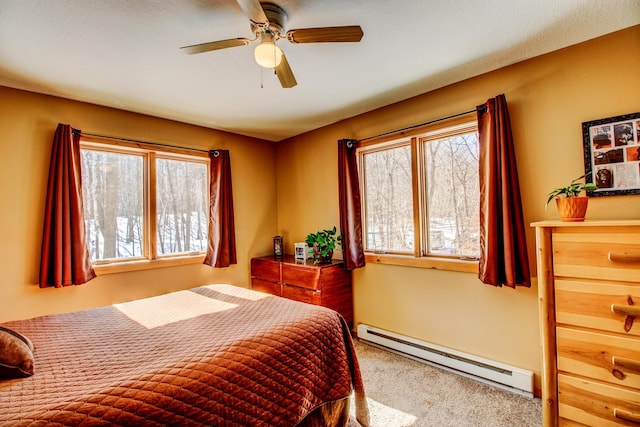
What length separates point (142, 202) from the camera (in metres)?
3.22

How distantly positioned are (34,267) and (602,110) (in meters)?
4.45

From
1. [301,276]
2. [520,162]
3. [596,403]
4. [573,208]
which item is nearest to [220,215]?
[301,276]

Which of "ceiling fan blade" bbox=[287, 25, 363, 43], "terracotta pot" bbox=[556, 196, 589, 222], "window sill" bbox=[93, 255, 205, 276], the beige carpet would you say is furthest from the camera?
"window sill" bbox=[93, 255, 205, 276]

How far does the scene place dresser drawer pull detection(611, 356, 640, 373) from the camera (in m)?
1.43

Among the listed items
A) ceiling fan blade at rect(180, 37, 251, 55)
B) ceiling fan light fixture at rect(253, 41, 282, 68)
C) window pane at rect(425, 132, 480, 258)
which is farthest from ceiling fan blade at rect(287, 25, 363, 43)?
window pane at rect(425, 132, 480, 258)

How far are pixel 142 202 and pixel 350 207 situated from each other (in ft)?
7.31

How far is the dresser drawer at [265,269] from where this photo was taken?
3578 millimetres

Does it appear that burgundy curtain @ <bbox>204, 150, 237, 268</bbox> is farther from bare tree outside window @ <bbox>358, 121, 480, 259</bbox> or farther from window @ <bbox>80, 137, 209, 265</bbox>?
bare tree outside window @ <bbox>358, 121, 480, 259</bbox>

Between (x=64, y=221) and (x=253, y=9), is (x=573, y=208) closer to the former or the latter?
(x=253, y=9)

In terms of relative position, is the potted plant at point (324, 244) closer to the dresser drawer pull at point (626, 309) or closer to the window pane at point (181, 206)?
the window pane at point (181, 206)

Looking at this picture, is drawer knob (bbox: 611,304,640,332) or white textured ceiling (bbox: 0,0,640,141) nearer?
drawer knob (bbox: 611,304,640,332)

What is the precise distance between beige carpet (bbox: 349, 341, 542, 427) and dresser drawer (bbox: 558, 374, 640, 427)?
414 millimetres

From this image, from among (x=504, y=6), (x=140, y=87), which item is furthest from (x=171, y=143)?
(x=504, y=6)

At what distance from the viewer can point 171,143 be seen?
3398 mm
